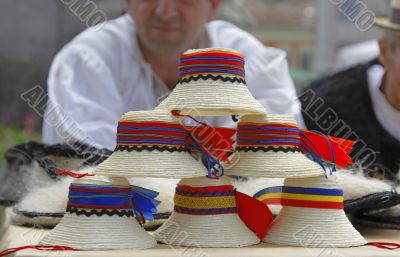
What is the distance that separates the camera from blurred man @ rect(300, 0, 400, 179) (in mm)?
1754

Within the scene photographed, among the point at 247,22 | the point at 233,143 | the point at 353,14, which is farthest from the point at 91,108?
the point at 247,22

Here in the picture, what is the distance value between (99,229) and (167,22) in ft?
3.01

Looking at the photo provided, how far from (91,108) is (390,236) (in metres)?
0.83

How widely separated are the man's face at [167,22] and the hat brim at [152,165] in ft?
2.70

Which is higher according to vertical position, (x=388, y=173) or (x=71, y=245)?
(x=71, y=245)

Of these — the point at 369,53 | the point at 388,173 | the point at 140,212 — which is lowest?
the point at 369,53

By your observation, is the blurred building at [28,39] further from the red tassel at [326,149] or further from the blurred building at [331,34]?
the red tassel at [326,149]

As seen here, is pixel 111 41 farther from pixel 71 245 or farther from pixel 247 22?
pixel 247 22

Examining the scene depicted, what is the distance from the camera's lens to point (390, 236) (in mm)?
1100

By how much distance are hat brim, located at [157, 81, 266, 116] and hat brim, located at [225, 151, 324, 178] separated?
7 cm

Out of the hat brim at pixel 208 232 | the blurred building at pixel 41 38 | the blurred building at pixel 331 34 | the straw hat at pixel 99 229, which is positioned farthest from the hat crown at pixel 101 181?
the blurred building at pixel 331 34

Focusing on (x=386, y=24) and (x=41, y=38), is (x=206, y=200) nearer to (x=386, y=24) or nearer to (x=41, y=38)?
(x=386, y=24)

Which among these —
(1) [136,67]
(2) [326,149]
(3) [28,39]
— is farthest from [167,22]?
(3) [28,39]

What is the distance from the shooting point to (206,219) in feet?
2.99
